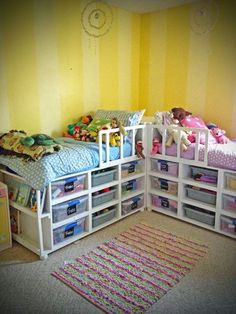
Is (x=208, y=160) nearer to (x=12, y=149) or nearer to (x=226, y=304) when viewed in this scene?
(x=226, y=304)

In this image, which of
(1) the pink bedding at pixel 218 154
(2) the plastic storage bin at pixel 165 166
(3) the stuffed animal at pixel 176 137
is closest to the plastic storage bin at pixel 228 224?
(1) the pink bedding at pixel 218 154

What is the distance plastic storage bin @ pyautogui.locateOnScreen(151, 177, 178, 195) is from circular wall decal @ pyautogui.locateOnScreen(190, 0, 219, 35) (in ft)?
5.82

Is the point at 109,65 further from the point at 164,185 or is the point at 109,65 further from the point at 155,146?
the point at 164,185

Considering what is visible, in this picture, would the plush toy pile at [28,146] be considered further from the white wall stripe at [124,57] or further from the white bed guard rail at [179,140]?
the white wall stripe at [124,57]

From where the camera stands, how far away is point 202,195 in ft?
8.95

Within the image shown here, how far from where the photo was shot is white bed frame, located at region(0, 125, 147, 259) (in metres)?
2.23

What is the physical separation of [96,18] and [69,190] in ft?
6.80

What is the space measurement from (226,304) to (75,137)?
1.99 metres

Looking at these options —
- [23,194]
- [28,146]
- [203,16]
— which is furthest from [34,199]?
[203,16]

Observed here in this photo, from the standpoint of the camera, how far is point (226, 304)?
175 cm

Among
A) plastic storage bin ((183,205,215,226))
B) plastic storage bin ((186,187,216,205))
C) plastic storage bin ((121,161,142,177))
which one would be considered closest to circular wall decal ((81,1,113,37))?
plastic storage bin ((121,161,142,177))

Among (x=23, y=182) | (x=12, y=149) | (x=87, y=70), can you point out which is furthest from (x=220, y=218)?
(x=87, y=70)

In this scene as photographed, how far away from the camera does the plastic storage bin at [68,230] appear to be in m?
2.35

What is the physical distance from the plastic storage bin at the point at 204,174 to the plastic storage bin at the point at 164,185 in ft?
0.75
